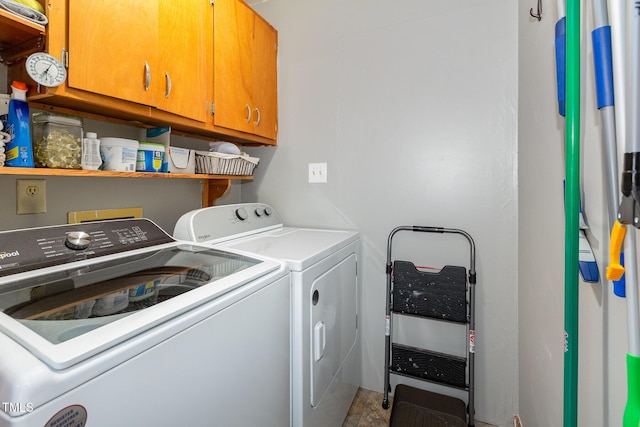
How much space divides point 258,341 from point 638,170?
Result: 3.33ft

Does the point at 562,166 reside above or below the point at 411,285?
above

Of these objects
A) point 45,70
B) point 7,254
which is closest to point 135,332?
point 7,254

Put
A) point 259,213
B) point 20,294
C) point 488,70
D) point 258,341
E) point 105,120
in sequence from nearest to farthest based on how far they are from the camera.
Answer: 1. point 20,294
2. point 258,341
3. point 105,120
4. point 488,70
5. point 259,213

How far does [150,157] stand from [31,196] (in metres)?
0.47

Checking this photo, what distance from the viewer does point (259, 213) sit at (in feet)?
6.55

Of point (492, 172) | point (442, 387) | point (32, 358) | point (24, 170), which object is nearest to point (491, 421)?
A: point (442, 387)

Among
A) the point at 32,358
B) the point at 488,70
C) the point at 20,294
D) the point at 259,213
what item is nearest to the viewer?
the point at 32,358

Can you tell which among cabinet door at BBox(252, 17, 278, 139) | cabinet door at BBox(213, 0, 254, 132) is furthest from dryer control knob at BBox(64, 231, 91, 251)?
cabinet door at BBox(252, 17, 278, 139)

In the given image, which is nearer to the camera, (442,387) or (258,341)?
(258,341)

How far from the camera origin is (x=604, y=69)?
0.64 m

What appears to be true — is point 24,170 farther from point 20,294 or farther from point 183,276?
point 183,276

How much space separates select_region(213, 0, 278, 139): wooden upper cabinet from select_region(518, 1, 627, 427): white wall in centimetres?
150

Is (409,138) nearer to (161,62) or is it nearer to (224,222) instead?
(224,222)

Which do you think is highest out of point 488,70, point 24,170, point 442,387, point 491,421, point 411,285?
point 488,70
